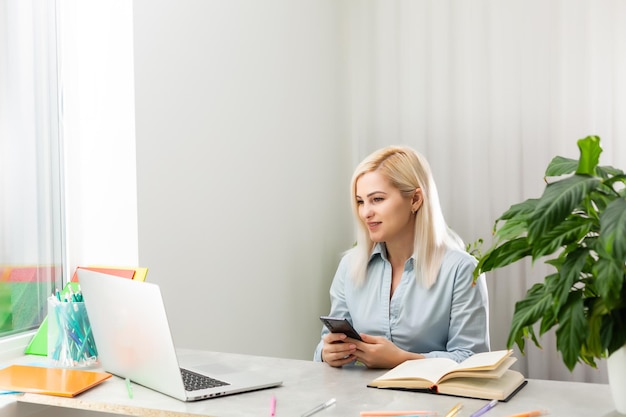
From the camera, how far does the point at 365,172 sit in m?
2.42

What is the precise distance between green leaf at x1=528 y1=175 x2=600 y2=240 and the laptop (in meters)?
0.72

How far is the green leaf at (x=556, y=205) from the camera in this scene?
Answer: 117cm

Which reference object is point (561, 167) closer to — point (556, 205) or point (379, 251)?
point (556, 205)

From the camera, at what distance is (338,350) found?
1.85 meters

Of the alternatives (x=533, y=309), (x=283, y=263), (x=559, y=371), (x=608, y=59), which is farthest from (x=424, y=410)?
(x=608, y=59)

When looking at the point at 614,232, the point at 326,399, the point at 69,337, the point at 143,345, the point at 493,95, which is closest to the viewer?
the point at 614,232

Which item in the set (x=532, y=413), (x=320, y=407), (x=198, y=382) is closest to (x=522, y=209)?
(x=532, y=413)

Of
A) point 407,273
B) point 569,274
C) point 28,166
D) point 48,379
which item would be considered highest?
point 28,166

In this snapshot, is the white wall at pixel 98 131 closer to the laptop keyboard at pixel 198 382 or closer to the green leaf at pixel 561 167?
the laptop keyboard at pixel 198 382

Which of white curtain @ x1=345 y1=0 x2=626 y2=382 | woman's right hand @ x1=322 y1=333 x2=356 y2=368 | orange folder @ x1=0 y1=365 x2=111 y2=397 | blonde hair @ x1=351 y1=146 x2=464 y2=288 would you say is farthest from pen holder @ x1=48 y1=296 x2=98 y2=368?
white curtain @ x1=345 y1=0 x2=626 y2=382

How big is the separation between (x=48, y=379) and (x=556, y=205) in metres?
1.24

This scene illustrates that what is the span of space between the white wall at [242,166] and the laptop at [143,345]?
1.62ft

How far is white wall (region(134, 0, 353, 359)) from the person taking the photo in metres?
2.29

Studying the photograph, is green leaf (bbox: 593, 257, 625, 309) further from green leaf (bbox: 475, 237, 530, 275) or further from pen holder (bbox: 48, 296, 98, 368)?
pen holder (bbox: 48, 296, 98, 368)
